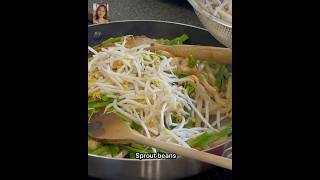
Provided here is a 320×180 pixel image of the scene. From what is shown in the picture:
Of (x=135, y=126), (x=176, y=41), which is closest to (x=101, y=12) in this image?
(x=176, y=41)

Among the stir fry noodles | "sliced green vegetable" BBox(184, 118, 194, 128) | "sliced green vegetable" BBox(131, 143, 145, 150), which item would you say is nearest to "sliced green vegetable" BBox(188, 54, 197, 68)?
the stir fry noodles

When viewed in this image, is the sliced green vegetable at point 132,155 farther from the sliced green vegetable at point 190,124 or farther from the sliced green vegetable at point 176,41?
the sliced green vegetable at point 176,41

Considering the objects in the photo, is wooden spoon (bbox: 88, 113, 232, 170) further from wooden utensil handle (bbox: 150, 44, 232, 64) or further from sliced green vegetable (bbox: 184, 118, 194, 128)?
wooden utensil handle (bbox: 150, 44, 232, 64)

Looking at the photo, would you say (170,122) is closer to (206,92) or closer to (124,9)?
(206,92)

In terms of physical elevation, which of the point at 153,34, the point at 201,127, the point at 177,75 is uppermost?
the point at 153,34

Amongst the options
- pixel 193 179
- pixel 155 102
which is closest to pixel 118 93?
pixel 155 102

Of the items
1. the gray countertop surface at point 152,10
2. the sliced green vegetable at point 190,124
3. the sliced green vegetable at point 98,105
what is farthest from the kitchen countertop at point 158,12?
the sliced green vegetable at point 98,105

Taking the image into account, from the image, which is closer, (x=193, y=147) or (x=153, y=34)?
(x=193, y=147)
